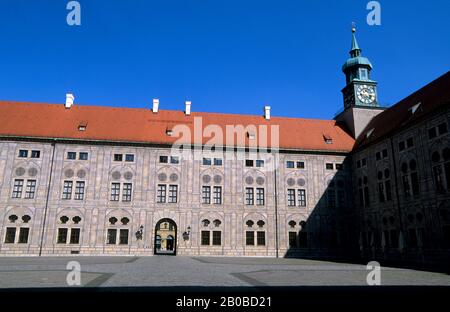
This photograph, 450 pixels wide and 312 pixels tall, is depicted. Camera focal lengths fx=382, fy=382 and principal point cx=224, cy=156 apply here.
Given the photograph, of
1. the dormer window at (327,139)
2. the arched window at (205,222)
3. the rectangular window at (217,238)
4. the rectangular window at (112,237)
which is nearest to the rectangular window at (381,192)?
the dormer window at (327,139)

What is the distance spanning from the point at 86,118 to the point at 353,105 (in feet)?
99.2

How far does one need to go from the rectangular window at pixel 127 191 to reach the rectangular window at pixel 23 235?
8.95 meters

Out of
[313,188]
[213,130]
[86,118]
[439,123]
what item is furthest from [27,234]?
[439,123]

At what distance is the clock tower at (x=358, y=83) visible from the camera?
45.4 metres

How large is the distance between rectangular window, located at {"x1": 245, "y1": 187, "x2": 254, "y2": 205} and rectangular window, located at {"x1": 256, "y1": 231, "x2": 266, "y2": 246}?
3.14 meters

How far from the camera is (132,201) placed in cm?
3728

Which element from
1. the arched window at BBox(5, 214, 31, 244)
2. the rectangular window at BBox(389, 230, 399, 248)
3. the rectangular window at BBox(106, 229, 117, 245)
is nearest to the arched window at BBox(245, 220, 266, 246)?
the rectangular window at BBox(389, 230, 399, 248)

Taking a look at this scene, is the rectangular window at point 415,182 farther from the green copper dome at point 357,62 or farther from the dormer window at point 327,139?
the green copper dome at point 357,62

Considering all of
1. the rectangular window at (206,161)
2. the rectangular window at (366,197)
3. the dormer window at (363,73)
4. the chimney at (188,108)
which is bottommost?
the rectangular window at (366,197)

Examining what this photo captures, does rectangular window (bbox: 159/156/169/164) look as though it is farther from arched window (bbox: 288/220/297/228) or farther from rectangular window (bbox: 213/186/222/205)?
arched window (bbox: 288/220/297/228)

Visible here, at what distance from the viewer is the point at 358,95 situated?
4541 centimetres

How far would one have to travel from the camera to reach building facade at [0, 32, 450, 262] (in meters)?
34.9
